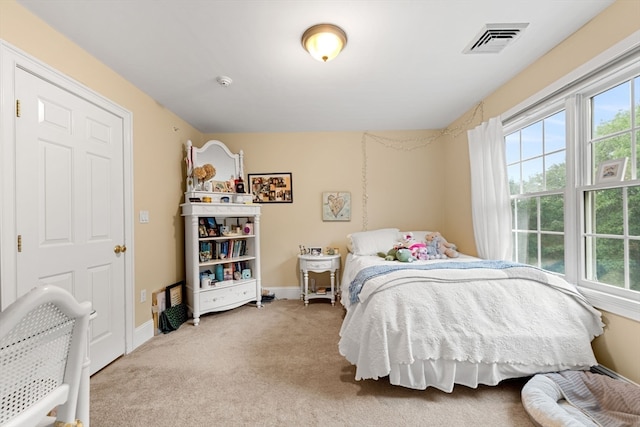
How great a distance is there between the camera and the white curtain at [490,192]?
8.35 feet

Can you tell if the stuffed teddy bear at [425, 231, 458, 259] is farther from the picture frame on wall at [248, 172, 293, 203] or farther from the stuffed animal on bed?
the picture frame on wall at [248, 172, 293, 203]

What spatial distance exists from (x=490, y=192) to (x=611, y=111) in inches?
39.9

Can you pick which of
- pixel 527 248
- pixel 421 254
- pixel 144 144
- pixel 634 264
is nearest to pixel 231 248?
pixel 144 144

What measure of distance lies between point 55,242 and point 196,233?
4.28ft

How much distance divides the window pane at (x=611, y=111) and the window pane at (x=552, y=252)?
0.81 m

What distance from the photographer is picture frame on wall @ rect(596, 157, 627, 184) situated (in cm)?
172

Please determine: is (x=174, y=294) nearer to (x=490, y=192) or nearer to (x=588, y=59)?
(x=490, y=192)

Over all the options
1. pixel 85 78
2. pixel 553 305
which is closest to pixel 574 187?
pixel 553 305

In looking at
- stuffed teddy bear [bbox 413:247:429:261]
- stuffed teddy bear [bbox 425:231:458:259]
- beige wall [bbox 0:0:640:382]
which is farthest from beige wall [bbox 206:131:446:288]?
stuffed teddy bear [bbox 413:247:429:261]

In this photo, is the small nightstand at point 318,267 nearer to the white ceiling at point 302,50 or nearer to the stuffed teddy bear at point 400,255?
the stuffed teddy bear at point 400,255

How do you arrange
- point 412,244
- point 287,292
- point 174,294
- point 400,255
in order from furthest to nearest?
point 287,292 < point 412,244 < point 174,294 < point 400,255

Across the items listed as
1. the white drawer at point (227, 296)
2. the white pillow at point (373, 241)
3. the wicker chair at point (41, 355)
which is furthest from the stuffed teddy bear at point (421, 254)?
the wicker chair at point (41, 355)

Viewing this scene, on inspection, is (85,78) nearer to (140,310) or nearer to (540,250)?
(140,310)

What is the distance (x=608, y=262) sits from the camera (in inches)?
71.8
